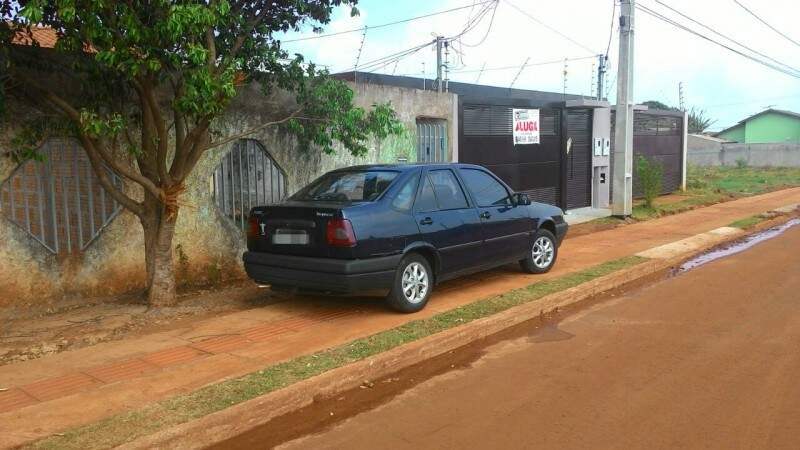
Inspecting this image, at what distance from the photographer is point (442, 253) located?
7.32 metres

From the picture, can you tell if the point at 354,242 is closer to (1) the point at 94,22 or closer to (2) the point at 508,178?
(1) the point at 94,22

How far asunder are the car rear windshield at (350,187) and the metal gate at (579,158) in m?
9.70

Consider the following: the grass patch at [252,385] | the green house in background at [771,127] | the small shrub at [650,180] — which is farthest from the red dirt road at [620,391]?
the green house in background at [771,127]

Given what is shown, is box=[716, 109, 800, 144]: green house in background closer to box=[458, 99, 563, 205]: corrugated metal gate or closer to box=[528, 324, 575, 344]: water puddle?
box=[458, 99, 563, 205]: corrugated metal gate

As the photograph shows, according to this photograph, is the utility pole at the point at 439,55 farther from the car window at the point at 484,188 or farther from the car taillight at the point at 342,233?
the car taillight at the point at 342,233

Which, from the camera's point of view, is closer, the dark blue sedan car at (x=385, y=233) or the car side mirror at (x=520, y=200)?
the dark blue sedan car at (x=385, y=233)

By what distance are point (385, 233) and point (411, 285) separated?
2.31 ft

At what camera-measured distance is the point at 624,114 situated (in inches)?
583

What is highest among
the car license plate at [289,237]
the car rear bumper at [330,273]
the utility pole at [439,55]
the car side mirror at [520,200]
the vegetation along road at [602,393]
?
the utility pole at [439,55]

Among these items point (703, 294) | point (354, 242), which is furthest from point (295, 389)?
point (703, 294)

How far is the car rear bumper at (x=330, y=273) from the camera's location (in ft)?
21.2

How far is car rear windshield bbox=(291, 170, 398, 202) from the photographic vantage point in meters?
7.05

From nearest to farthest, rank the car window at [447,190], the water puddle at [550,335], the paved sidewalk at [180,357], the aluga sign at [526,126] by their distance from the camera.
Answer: the paved sidewalk at [180,357], the water puddle at [550,335], the car window at [447,190], the aluga sign at [526,126]

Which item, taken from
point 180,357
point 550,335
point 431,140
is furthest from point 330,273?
point 431,140
